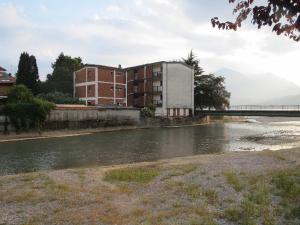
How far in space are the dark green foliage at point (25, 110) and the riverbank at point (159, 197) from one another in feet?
117

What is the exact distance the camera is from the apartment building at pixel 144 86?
7944 centimetres

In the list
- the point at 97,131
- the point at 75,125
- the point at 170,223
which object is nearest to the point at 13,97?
the point at 75,125

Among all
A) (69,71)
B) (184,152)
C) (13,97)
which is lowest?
(184,152)

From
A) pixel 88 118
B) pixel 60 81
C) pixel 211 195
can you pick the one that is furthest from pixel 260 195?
pixel 60 81

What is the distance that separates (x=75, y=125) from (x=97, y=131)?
4.38 m

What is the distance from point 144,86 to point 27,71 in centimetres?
2928


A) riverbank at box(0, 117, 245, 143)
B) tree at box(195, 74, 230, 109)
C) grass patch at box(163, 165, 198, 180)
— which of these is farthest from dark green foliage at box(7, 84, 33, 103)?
tree at box(195, 74, 230, 109)

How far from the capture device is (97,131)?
2510 inches

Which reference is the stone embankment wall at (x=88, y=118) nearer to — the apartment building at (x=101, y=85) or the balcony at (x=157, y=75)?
the apartment building at (x=101, y=85)

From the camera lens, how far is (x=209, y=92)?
99.2 m

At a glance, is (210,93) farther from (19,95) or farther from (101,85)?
(19,95)

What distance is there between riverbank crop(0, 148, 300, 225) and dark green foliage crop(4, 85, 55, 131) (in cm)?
3572

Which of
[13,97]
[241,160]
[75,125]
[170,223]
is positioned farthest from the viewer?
[75,125]

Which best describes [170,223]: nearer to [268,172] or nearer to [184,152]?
[268,172]
